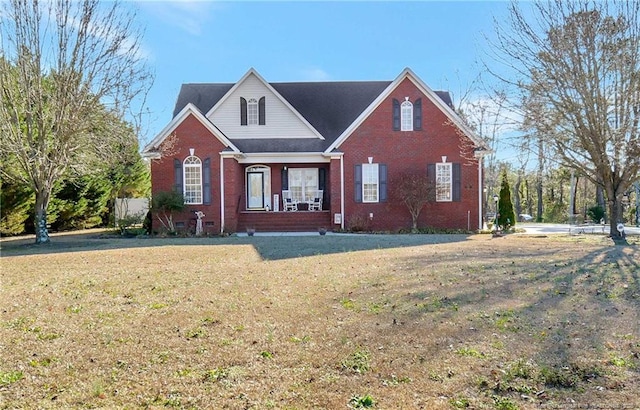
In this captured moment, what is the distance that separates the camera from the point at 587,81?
14336 millimetres

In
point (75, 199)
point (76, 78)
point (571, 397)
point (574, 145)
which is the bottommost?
point (571, 397)

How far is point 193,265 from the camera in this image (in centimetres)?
1027

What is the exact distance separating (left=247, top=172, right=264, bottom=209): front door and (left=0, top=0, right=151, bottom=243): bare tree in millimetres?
8218

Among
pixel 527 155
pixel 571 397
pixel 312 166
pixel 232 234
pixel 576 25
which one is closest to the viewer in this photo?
pixel 571 397

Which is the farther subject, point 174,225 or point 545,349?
point 174,225

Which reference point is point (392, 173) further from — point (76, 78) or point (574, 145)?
point (76, 78)

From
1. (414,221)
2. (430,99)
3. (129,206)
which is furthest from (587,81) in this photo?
(129,206)

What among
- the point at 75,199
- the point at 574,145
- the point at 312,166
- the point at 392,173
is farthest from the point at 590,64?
the point at 75,199

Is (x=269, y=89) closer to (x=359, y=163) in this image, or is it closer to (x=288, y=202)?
(x=288, y=202)

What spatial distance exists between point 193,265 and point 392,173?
12.4m

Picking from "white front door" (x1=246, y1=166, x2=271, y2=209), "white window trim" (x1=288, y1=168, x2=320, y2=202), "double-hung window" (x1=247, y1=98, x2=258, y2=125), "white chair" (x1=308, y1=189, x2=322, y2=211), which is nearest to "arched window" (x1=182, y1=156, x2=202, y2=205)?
"white front door" (x1=246, y1=166, x2=271, y2=209)

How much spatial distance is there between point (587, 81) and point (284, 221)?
13.0 meters

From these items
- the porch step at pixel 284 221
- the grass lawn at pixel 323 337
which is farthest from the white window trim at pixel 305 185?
the grass lawn at pixel 323 337

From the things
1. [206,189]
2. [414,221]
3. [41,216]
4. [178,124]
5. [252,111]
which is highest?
[252,111]
